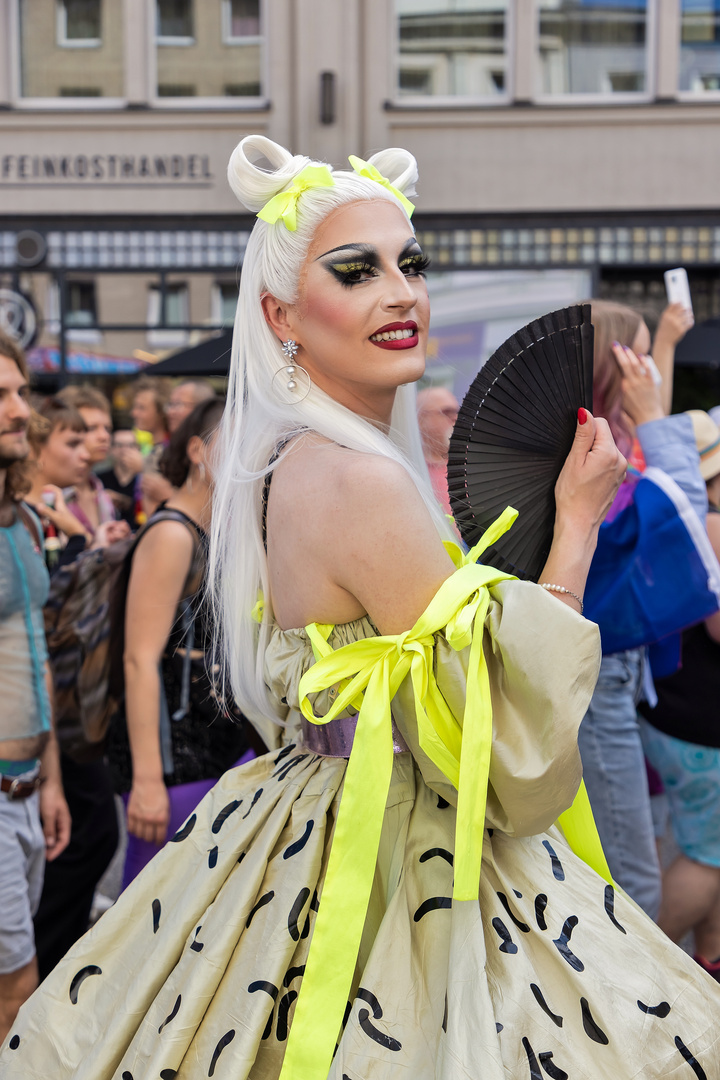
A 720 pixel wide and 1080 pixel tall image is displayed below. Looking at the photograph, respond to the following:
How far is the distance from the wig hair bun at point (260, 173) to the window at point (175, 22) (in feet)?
34.2

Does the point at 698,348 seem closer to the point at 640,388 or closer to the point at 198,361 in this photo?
the point at 640,388

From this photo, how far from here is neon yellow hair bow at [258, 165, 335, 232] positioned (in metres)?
1.78

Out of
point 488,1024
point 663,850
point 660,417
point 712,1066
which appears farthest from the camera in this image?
point 663,850

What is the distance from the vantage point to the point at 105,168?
1088 centimetres

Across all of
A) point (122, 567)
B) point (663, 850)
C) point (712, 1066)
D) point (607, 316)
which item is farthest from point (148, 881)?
point (663, 850)

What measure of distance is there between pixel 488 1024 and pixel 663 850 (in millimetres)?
3753

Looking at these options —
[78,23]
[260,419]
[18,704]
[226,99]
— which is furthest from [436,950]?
[78,23]

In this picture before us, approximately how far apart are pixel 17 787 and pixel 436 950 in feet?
5.13

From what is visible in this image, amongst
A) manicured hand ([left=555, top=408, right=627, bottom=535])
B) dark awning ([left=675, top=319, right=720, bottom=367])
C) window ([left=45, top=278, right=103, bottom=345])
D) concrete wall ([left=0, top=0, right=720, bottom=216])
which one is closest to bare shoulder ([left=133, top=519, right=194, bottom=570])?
manicured hand ([left=555, top=408, right=627, bottom=535])

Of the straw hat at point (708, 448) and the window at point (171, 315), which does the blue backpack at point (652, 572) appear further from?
the window at point (171, 315)

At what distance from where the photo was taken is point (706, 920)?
3201mm

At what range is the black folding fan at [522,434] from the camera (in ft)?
5.50

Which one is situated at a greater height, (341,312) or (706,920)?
(341,312)

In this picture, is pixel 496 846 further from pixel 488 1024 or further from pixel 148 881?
pixel 148 881
